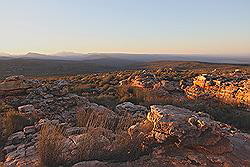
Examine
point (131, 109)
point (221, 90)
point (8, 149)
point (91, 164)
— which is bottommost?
point (221, 90)

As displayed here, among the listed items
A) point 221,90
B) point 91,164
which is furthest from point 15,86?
point 221,90

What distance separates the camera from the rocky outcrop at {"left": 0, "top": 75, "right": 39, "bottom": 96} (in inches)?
523

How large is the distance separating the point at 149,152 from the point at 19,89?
372 inches

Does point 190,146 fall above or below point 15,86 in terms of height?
above

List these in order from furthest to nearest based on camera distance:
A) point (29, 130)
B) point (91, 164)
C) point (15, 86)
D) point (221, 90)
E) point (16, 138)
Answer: point (221, 90), point (15, 86), point (29, 130), point (16, 138), point (91, 164)

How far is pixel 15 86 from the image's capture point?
44.8 feet

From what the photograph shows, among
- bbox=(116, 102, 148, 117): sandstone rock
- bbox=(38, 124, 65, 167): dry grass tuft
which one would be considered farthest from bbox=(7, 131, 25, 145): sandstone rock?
bbox=(116, 102, 148, 117): sandstone rock

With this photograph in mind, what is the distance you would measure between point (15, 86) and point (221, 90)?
43.0 feet

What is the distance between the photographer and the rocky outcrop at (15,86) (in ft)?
43.6

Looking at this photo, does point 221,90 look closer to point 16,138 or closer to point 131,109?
point 131,109

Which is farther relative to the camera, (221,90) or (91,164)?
(221,90)

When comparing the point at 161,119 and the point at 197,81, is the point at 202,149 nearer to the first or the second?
the point at 161,119

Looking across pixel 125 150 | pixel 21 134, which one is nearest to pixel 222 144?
pixel 125 150

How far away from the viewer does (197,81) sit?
2306 centimetres
